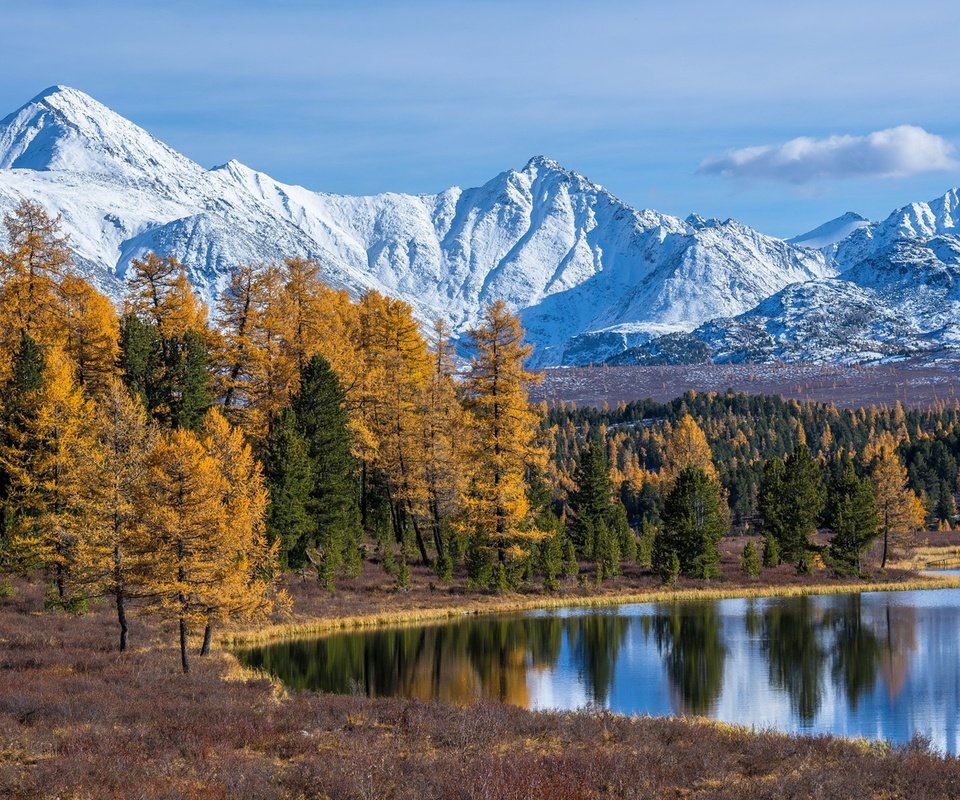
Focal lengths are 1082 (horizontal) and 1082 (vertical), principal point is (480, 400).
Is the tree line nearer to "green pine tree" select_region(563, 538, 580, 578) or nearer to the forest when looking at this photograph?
the forest

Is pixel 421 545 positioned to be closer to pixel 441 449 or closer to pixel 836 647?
pixel 441 449

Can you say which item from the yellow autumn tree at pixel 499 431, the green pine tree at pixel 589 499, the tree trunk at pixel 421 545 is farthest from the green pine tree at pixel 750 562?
the tree trunk at pixel 421 545

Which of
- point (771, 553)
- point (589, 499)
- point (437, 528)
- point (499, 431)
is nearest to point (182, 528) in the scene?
point (499, 431)

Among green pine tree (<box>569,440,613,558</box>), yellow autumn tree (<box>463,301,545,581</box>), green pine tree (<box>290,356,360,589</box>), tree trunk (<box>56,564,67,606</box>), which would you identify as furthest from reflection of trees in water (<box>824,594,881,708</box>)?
tree trunk (<box>56,564,67,606</box>)

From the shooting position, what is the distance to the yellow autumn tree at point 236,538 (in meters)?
39.9

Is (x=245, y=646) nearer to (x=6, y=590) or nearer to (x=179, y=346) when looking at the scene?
(x=6, y=590)

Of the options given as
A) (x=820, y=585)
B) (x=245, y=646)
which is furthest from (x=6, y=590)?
(x=820, y=585)

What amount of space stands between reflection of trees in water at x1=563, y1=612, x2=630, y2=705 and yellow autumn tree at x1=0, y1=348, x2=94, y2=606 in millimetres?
23179

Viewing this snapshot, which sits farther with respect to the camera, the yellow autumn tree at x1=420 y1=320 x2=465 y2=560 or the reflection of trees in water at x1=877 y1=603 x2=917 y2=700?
the yellow autumn tree at x1=420 y1=320 x2=465 y2=560

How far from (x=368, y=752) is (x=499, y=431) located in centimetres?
4054

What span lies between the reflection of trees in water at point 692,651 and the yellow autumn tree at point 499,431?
9805 millimetres

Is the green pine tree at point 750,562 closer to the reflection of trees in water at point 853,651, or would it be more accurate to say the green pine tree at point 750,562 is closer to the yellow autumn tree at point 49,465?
the reflection of trees in water at point 853,651

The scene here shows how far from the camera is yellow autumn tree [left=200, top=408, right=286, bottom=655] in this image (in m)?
39.9

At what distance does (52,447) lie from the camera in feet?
169
